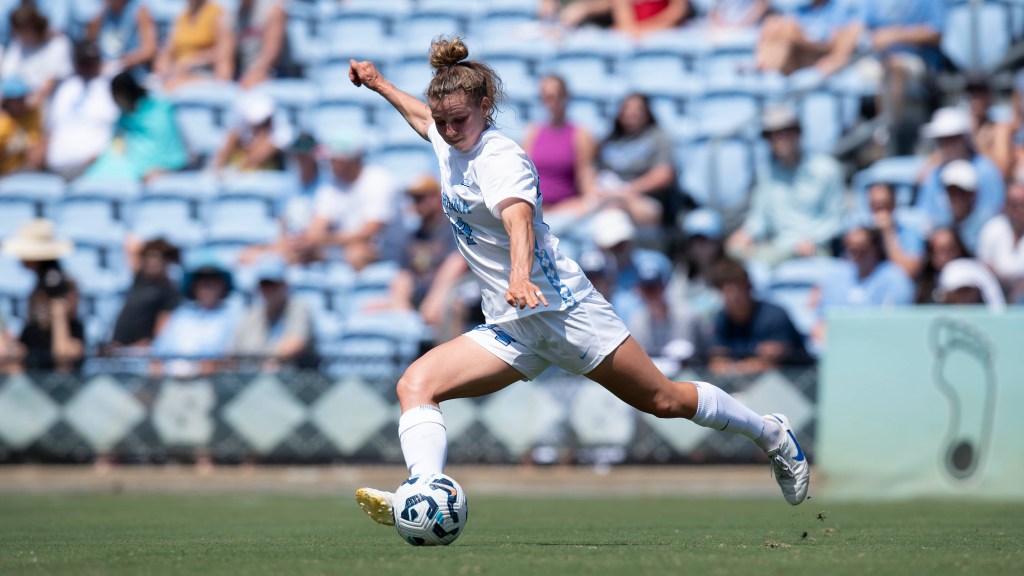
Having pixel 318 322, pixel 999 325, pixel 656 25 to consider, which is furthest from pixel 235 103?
pixel 999 325

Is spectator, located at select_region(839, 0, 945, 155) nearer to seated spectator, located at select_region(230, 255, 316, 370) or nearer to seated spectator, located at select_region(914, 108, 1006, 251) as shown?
seated spectator, located at select_region(914, 108, 1006, 251)

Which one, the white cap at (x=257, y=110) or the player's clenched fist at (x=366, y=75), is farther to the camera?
the white cap at (x=257, y=110)

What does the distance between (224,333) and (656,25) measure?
6.03 metres

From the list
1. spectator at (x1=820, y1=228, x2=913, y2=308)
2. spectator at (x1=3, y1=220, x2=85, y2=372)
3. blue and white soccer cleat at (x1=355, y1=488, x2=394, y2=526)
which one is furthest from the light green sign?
spectator at (x1=3, y1=220, x2=85, y2=372)

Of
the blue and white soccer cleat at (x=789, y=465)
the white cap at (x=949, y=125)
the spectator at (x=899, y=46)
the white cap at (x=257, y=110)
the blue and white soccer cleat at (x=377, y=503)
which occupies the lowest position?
the blue and white soccer cleat at (x=377, y=503)

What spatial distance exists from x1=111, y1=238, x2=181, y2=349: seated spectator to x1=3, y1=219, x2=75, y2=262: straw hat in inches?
34.1

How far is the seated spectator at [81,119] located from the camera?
15.9 metres

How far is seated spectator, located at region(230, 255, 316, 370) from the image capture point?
12508 millimetres

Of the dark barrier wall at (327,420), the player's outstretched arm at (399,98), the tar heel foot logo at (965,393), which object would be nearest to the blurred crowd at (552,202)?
the dark barrier wall at (327,420)

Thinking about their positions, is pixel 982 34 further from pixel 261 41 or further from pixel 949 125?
pixel 261 41

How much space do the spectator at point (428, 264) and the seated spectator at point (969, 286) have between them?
416cm

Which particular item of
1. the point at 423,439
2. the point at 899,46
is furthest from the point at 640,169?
the point at 423,439

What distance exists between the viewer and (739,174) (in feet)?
45.9

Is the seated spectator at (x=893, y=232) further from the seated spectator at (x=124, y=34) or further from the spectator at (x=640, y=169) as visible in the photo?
the seated spectator at (x=124, y=34)
